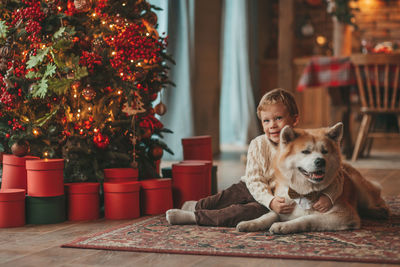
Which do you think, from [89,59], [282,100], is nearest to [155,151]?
[89,59]

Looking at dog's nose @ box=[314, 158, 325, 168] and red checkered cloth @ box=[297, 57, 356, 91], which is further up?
red checkered cloth @ box=[297, 57, 356, 91]

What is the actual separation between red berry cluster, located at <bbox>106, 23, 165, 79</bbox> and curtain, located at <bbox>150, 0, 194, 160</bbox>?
2.18m

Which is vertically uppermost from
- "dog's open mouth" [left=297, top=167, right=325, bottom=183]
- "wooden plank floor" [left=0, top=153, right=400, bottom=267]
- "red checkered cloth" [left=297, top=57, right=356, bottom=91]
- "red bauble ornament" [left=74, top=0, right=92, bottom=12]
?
"red bauble ornament" [left=74, top=0, right=92, bottom=12]

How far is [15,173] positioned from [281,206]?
4.22ft

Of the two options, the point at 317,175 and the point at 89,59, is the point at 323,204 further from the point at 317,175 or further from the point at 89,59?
the point at 89,59

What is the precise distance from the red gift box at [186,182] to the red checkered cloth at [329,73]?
2.34 meters

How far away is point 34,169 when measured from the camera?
2520 mm

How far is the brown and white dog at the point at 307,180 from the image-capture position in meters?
2.11

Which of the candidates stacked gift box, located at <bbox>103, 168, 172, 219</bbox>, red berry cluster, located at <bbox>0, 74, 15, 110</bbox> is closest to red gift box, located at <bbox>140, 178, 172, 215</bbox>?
stacked gift box, located at <bbox>103, 168, 172, 219</bbox>

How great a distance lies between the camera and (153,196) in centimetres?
271

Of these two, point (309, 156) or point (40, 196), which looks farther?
point (40, 196)

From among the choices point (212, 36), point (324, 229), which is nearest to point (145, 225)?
point (324, 229)

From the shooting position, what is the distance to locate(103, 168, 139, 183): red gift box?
270 centimetres

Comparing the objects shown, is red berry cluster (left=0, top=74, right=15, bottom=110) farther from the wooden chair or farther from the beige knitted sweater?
the wooden chair
